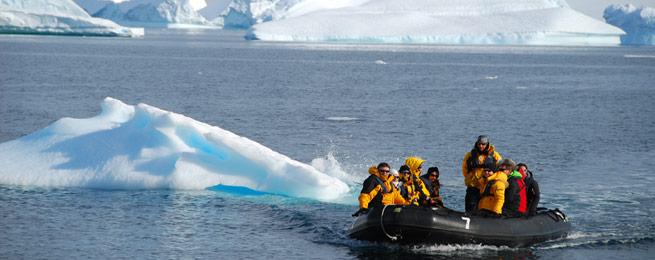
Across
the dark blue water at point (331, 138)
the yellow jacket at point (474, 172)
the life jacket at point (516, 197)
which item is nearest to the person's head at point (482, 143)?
the yellow jacket at point (474, 172)

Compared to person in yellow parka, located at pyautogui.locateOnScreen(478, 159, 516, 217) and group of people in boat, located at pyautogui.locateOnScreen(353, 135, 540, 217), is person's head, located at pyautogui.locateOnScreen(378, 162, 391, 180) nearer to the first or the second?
group of people in boat, located at pyautogui.locateOnScreen(353, 135, 540, 217)

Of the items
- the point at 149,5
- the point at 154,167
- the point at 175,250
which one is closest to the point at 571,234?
the point at 175,250

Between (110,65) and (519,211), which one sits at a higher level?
(519,211)

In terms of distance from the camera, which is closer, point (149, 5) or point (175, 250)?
point (175, 250)

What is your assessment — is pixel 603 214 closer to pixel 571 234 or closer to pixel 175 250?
pixel 571 234

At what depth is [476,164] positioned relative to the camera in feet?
56.7

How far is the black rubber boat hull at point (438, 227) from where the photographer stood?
16609 mm

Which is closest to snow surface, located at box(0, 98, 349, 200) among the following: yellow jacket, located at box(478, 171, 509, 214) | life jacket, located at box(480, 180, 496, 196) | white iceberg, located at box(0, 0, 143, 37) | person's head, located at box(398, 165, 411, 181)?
person's head, located at box(398, 165, 411, 181)

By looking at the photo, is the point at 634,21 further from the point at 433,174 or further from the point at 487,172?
the point at 487,172

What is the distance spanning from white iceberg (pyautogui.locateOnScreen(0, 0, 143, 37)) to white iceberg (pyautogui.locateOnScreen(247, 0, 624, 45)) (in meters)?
26.5

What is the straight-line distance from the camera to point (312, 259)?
16.7 metres

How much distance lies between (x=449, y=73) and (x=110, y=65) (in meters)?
25.1

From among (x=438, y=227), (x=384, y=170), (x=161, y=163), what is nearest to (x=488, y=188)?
(x=438, y=227)

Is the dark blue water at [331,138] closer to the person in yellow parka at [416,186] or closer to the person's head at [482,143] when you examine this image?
the person in yellow parka at [416,186]
